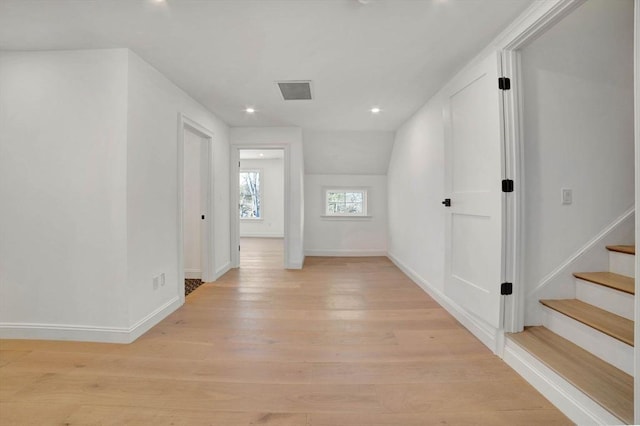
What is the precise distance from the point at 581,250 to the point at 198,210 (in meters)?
4.21

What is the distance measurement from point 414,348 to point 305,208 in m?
3.88

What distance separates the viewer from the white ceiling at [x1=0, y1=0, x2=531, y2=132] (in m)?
1.68

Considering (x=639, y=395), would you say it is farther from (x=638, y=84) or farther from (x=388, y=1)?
(x=388, y=1)

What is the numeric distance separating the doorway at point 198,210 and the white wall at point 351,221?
2301 millimetres

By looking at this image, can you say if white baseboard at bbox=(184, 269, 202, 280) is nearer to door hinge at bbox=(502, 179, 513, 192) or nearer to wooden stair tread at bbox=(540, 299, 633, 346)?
door hinge at bbox=(502, 179, 513, 192)

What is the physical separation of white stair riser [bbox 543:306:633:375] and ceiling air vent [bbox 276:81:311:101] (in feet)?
9.46

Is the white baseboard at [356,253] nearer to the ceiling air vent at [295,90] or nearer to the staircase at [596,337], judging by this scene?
the ceiling air vent at [295,90]

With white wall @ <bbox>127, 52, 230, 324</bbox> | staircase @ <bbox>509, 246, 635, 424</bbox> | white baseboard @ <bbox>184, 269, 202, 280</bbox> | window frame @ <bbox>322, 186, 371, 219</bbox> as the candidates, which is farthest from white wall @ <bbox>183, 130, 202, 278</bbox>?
staircase @ <bbox>509, 246, 635, 424</bbox>

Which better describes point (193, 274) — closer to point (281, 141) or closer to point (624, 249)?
point (281, 141)

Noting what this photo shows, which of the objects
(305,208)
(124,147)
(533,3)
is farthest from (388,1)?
(305,208)

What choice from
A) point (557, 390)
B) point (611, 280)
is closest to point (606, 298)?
point (611, 280)

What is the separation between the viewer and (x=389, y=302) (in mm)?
3037

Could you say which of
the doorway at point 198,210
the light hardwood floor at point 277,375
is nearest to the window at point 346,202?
the doorway at point 198,210

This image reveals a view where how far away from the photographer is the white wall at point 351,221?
5602 mm
